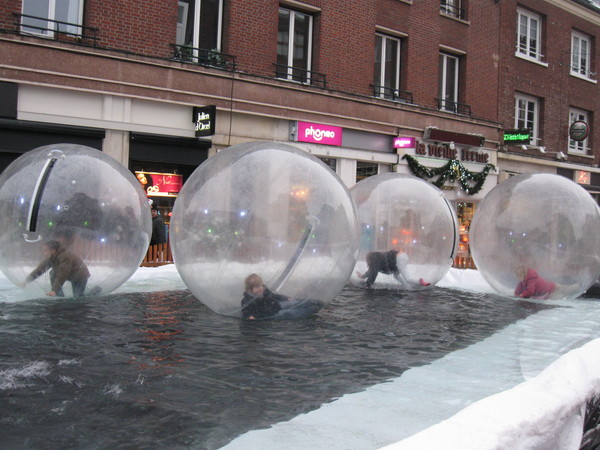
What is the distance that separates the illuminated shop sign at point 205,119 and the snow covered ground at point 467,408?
10243 mm

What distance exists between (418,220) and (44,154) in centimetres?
476

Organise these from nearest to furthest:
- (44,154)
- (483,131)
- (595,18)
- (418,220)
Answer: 1. (44,154)
2. (418,220)
3. (483,131)
4. (595,18)

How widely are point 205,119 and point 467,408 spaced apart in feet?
40.4

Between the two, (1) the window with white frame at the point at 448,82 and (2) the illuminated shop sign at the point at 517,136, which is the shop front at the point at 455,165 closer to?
(2) the illuminated shop sign at the point at 517,136

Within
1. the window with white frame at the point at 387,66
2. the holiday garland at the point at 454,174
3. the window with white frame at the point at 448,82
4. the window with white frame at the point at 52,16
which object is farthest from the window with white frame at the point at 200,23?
the window with white frame at the point at 448,82

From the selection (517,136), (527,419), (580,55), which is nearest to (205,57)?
(517,136)

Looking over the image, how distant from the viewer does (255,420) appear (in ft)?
10.5

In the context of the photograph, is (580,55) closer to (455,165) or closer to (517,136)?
(517,136)

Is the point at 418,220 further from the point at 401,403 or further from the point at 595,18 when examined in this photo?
the point at 595,18

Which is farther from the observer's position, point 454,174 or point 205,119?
point 454,174

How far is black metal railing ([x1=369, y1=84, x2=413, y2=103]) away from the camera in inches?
733

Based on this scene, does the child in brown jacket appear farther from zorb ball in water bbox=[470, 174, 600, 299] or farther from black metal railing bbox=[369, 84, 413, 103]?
black metal railing bbox=[369, 84, 413, 103]

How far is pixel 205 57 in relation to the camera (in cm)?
1510

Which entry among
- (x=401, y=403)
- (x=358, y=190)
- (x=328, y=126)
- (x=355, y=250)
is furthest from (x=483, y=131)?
(x=401, y=403)
